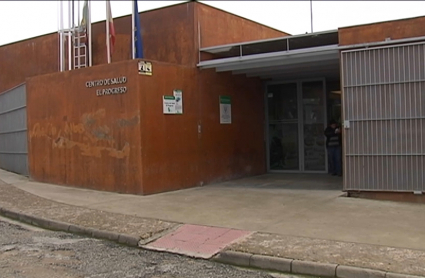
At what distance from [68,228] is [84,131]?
4629mm

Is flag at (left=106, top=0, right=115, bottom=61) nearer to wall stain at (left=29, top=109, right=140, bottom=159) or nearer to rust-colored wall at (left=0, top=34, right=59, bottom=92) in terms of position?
wall stain at (left=29, top=109, right=140, bottom=159)

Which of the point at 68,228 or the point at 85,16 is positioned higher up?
the point at 85,16

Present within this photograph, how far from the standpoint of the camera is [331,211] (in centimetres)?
892

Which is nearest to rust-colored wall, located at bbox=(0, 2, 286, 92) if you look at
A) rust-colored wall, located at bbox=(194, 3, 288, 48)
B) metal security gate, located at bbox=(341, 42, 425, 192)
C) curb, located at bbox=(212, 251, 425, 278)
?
rust-colored wall, located at bbox=(194, 3, 288, 48)

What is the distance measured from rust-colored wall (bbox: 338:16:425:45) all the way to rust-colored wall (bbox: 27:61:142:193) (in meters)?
4.92

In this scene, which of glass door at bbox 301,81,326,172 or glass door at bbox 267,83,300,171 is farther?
glass door at bbox 267,83,300,171

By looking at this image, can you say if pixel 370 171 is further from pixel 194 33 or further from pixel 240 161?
pixel 194 33

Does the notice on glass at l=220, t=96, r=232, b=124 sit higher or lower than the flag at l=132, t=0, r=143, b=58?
lower

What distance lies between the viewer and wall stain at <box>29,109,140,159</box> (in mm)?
11539

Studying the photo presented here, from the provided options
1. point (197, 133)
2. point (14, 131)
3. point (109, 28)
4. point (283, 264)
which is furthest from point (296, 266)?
point (14, 131)

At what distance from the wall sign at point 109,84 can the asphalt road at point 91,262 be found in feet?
15.2

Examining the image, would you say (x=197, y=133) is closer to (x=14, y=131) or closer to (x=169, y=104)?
(x=169, y=104)

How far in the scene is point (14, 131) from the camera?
16953 millimetres

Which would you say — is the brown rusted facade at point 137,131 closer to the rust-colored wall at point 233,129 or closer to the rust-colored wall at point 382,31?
the rust-colored wall at point 233,129
